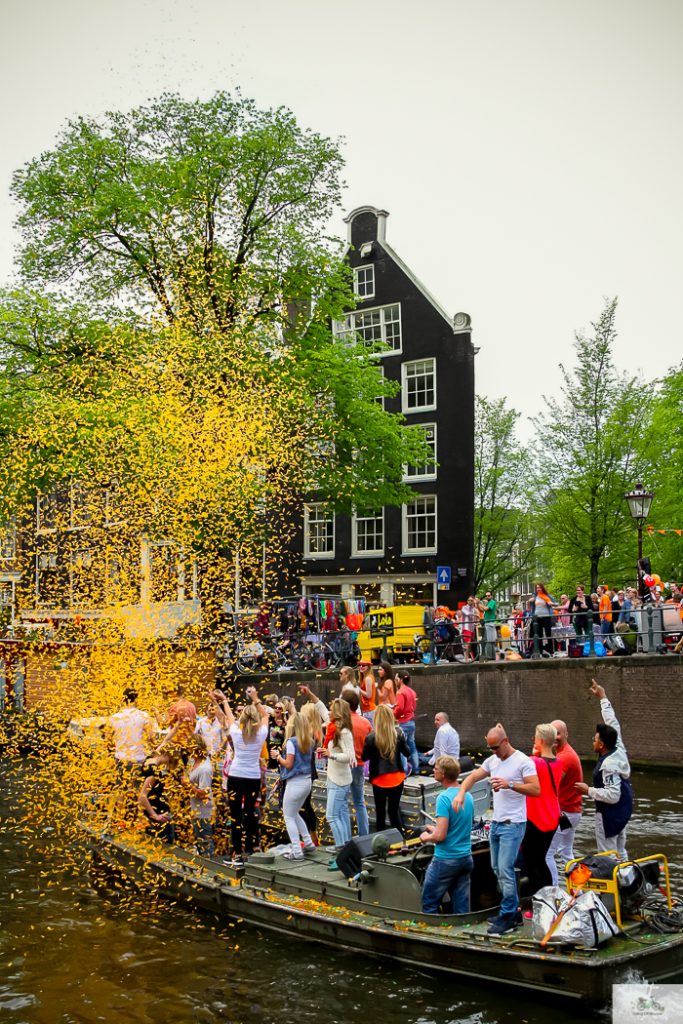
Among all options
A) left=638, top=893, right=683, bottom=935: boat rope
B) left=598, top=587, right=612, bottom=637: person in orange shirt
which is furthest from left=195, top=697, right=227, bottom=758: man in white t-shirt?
left=598, top=587, right=612, bottom=637: person in orange shirt

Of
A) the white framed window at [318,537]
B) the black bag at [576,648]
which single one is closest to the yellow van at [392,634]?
the black bag at [576,648]

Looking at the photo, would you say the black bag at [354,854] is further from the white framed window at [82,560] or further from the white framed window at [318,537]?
the white framed window at [318,537]

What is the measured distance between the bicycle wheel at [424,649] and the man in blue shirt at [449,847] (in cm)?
1601

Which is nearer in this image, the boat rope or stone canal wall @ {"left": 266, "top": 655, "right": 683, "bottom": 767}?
the boat rope

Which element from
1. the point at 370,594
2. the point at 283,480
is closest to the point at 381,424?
the point at 283,480

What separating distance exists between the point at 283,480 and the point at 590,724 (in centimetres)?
894

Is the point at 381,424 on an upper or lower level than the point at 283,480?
upper

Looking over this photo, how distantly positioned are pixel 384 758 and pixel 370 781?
0.64 m

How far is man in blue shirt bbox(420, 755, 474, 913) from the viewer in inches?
364

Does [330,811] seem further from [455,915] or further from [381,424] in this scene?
[381,424]

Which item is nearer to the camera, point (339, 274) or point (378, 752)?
point (378, 752)

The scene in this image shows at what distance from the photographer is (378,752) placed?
11.6 metres

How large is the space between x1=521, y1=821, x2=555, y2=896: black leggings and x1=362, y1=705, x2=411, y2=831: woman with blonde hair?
2.39m

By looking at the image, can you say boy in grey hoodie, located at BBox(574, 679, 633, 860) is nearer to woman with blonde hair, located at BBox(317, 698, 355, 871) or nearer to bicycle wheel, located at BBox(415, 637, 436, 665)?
woman with blonde hair, located at BBox(317, 698, 355, 871)
